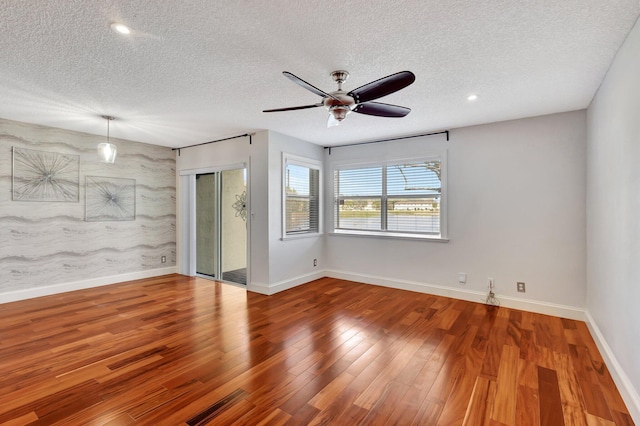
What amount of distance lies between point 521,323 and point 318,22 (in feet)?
11.7

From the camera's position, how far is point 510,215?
12.5 feet

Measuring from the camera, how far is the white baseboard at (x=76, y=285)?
4023 mm

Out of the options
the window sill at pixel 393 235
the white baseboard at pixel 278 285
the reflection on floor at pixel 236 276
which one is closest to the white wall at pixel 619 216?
the window sill at pixel 393 235

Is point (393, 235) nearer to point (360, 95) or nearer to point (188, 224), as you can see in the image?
point (360, 95)

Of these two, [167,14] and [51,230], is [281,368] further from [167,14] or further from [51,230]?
[51,230]

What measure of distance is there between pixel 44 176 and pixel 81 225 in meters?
0.83

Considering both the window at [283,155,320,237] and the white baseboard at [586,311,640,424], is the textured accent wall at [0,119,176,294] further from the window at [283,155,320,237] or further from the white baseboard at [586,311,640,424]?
the white baseboard at [586,311,640,424]

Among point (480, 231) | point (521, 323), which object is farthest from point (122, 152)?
point (521, 323)

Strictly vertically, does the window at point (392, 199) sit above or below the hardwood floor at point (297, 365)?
above

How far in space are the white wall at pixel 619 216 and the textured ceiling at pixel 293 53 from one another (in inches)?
9.8

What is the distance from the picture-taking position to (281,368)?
2.34 meters

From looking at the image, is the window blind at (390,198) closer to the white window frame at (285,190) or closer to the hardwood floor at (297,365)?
the white window frame at (285,190)

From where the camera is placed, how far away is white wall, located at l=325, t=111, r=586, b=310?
3.46 m

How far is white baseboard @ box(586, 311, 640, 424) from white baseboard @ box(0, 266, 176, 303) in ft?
20.1
